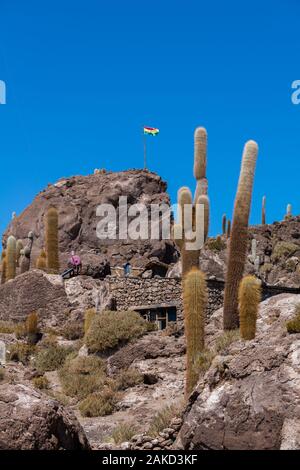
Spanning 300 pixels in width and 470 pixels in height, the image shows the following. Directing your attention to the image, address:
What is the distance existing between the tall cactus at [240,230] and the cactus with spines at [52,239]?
12.9 m

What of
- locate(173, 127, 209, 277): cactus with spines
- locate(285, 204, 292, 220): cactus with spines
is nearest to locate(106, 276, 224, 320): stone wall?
locate(173, 127, 209, 277): cactus with spines

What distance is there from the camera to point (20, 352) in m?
20.0

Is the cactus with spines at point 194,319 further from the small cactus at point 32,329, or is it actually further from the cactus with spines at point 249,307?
the small cactus at point 32,329

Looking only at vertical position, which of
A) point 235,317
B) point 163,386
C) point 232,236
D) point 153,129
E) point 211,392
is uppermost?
point 153,129

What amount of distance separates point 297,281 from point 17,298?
598 inches

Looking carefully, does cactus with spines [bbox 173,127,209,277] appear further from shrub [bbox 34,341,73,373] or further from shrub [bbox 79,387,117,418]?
shrub [bbox 34,341,73,373]

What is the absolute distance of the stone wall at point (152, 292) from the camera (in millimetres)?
21906

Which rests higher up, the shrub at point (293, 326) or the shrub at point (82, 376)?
the shrub at point (293, 326)

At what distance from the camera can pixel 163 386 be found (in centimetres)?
1661

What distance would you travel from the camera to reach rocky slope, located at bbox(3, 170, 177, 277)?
3878 centimetres

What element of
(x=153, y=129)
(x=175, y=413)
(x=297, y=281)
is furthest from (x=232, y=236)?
(x=153, y=129)

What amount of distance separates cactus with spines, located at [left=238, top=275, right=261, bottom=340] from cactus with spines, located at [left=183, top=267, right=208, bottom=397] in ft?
3.89

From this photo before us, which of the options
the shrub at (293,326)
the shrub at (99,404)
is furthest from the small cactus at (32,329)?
the shrub at (293,326)
